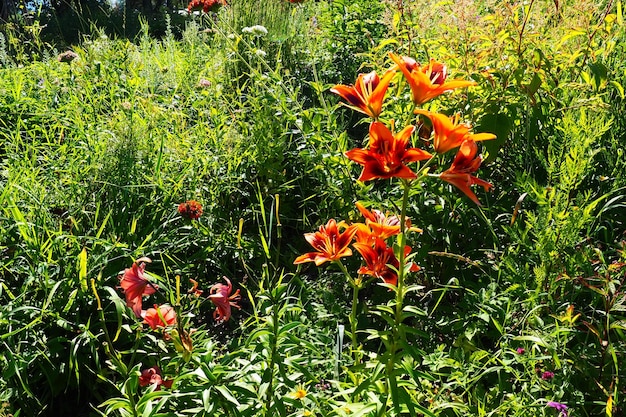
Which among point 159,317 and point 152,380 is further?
point 152,380

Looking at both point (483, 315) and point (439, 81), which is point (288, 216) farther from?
point (439, 81)

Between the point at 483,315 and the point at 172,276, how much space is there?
1.18m

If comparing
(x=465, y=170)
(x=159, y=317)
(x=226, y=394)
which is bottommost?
(x=226, y=394)

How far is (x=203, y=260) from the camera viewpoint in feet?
7.57

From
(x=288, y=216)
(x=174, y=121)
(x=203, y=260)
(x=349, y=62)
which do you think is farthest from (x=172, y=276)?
(x=349, y=62)

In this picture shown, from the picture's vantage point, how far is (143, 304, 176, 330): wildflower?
137 cm

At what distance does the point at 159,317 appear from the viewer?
139cm

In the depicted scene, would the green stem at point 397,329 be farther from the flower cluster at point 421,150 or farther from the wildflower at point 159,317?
the wildflower at point 159,317

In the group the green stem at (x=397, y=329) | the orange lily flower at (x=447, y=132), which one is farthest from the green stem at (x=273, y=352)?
the orange lily flower at (x=447, y=132)

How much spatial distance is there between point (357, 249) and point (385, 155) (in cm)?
27

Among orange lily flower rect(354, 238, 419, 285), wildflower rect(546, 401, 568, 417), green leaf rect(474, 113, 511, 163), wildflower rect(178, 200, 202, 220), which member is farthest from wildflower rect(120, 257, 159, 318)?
green leaf rect(474, 113, 511, 163)

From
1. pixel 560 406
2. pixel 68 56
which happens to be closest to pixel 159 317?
pixel 560 406

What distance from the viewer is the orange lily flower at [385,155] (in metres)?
1.11

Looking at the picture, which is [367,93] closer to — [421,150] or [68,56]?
[421,150]
